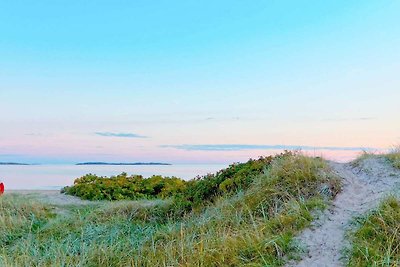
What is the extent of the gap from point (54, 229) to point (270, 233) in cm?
441

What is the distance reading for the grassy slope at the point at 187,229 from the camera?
19.0 feet

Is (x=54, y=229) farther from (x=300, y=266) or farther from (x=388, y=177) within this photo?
(x=388, y=177)

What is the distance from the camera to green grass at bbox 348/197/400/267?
17.1 ft

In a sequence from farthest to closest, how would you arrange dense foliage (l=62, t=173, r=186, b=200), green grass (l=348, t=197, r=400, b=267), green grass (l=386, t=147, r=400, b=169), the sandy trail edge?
dense foliage (l=62, t=173, r=186, b=200), green grass (l=386, t=147, r=400, b=169), the sandy trail edge, green grass (l=348, t=197, r=400, b=267)

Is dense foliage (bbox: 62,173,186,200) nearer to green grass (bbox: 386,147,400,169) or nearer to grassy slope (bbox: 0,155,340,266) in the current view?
grassy slope (bbox: 0,155,340,266)

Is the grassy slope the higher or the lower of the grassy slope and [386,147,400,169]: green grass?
the lower

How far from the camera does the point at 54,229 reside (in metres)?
8.62

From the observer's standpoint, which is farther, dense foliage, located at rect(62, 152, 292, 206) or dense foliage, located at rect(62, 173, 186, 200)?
dense foliage, located at rect(62, 173, 186, 200)

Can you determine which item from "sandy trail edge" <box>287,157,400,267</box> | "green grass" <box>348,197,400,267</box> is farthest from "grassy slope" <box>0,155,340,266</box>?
"green grass" <box>348,197,400,267</box>

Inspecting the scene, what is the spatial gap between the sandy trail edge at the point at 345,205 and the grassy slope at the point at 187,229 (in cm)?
19

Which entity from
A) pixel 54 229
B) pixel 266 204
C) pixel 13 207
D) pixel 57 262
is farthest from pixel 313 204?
pixel 13 207

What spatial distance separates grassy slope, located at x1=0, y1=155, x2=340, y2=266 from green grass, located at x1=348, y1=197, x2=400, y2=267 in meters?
0.72

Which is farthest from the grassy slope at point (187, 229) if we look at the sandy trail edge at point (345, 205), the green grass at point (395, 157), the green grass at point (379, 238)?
the green grass at point (395, 157)

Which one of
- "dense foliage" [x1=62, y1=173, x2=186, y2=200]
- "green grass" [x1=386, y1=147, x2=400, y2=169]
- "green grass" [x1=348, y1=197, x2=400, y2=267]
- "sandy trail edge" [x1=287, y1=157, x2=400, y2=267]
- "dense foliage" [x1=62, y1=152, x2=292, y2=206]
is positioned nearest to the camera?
"green grass" [x1=348, y1=197, x2=400, y2=267]
